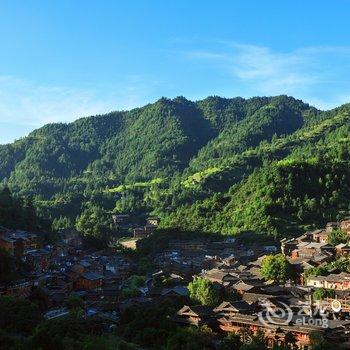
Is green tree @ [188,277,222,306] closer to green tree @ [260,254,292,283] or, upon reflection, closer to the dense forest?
green tree @ [260,254,292,283]

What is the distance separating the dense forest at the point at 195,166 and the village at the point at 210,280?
8719 millimetres

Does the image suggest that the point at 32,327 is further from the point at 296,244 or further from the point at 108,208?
the point at 108,208

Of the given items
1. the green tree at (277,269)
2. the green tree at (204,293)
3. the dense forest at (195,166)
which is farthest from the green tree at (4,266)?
the dense forest at (195,166)

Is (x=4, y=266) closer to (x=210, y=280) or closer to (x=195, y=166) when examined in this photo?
(x=210, y=280)

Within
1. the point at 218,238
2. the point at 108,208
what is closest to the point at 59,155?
the point at 108,208

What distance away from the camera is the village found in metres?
30.9

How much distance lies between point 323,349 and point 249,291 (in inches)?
488

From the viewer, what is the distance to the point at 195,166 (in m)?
130

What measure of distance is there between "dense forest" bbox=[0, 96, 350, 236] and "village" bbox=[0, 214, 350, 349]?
8.72 meters

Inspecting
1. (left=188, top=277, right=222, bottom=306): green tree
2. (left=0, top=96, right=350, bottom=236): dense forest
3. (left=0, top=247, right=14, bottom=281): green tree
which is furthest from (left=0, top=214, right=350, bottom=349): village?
(left=0, top=96, right=350, bottom=236): dense forest

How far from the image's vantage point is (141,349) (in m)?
27.6

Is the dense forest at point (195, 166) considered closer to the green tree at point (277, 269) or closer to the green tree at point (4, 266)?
the green tree at point (277, 269)

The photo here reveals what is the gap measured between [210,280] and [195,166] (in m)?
89.5

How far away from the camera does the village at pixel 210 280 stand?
30.9 m
